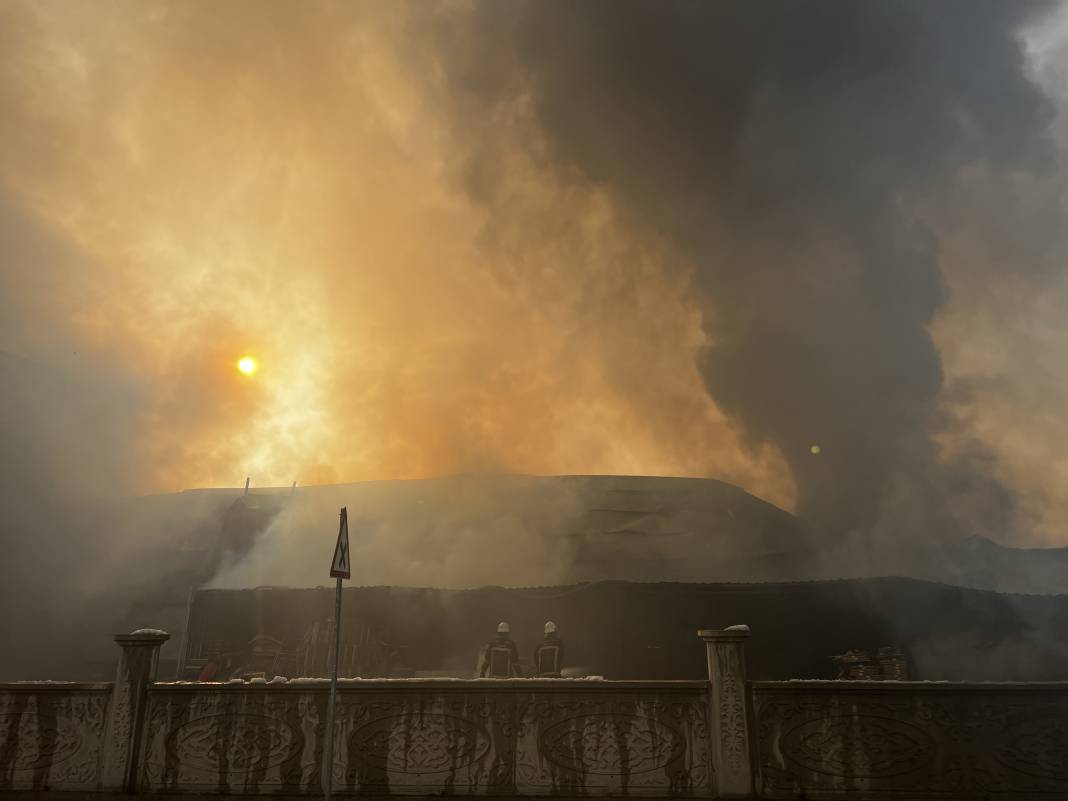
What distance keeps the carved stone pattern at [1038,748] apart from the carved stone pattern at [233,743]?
24.7 feet

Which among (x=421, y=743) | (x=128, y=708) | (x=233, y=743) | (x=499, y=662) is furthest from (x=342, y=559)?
(x=499, y=662)

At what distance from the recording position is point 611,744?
25.6 ft

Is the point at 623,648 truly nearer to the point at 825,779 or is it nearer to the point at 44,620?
the point at 825,779

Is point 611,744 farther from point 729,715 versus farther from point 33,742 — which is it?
point 33,742

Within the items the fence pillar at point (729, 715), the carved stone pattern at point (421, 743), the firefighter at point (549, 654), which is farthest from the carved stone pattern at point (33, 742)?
the firefighter at point (549, 654)

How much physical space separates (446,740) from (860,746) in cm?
439

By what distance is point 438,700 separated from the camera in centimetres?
805

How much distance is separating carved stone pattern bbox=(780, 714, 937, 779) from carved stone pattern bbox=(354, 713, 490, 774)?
3.35 metres

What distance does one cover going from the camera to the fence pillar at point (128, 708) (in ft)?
26.6

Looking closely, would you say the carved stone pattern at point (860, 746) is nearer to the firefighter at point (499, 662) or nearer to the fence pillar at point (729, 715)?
the fence pillar at point (729, 715)

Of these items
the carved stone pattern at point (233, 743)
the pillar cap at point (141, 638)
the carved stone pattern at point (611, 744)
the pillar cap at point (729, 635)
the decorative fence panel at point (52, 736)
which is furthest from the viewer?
the pillar cap at point (141, 638)

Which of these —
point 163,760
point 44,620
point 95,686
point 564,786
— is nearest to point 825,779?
point 564,786

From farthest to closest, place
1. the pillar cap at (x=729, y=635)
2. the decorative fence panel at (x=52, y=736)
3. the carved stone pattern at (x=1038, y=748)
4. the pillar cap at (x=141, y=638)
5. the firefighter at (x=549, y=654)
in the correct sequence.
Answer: the firefighter at (x=549, y=654), the pillar cap at (x=141, y=638), the decorative fence panel at (x=52, y=736), the pillar cap at (x=729, y=635), the carved stone pattern at (x=1038, y=748)

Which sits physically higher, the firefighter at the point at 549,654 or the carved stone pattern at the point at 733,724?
the firefighter at the point at 549,654
